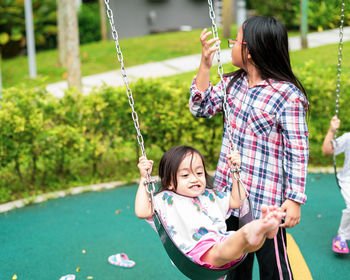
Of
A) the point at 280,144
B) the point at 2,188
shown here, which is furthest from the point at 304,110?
the point at 2,188

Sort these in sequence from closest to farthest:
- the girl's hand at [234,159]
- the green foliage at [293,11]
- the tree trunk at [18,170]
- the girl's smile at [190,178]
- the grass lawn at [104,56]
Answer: the girl's hand at [234,159] < the girl's smile at [190,178] < the tree trunk at [18,170] < the grass lawn at [104,56] < the green foliage at [293,11]

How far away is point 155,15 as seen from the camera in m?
17.8

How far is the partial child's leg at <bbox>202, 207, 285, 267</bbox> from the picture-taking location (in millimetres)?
1937

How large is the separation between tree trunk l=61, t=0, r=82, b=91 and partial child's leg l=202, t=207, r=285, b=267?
225 inches

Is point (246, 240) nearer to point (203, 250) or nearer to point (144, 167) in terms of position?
point (203, 250)

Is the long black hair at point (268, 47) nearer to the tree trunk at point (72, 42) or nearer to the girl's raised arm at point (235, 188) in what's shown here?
the girl's raised arm at point (235, 188)

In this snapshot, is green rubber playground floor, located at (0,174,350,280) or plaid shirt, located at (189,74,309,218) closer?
plaid shirt, located at (189,74,309,218)

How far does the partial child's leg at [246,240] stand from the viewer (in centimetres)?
194

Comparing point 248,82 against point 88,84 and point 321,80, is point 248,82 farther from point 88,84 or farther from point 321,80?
point 88,84

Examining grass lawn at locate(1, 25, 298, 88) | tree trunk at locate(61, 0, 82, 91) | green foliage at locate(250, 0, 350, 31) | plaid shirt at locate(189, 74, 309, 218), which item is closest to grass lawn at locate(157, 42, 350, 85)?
grass lawn at locate(1, 25, 298, 88)

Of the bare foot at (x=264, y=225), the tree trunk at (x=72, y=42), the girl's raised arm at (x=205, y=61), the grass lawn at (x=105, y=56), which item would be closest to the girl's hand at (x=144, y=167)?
the girl's raised arm at (x=205, y=61)

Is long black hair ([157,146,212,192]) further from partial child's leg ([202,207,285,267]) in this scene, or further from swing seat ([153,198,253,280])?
partial child's leg ([202,207,285,267])

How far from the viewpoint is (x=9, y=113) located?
16.4ft

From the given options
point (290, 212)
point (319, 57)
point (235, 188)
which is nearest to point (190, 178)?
point (235, 188)
